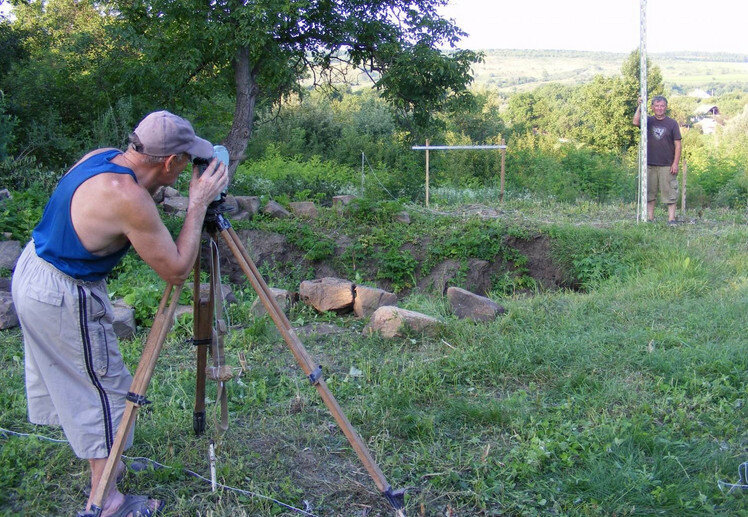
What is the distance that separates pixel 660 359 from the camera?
4.69 m

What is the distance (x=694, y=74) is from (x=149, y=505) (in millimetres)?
167996

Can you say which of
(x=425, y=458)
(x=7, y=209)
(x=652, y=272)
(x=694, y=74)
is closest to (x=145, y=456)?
(x=425, y=458)

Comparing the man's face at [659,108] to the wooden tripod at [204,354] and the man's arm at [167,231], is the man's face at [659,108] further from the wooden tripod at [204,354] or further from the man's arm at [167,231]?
the man's arm at [167,231]

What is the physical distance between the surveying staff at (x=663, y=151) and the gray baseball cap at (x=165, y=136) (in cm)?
874

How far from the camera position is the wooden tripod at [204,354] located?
2.79 m

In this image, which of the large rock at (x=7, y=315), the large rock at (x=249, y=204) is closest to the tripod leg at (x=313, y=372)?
the large rock at (x=7, y=315)

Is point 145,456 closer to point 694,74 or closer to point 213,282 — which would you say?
point 213,282

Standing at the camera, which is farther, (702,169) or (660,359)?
(702,169)

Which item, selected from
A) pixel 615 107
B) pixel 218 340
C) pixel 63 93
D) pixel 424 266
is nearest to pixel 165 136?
pixel 218 340

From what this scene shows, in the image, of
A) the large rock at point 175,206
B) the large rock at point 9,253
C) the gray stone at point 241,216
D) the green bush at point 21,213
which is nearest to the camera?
the large rock at point 9,253

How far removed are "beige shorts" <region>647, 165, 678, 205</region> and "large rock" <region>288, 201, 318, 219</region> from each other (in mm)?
5170

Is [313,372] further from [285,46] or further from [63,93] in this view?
[63,93]

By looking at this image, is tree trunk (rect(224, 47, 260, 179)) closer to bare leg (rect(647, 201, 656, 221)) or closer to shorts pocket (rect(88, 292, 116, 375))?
bare leg (rect(647, 201, 656, 221))

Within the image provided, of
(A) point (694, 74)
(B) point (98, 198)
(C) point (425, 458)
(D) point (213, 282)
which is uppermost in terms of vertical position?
(A) point (694, 74)
